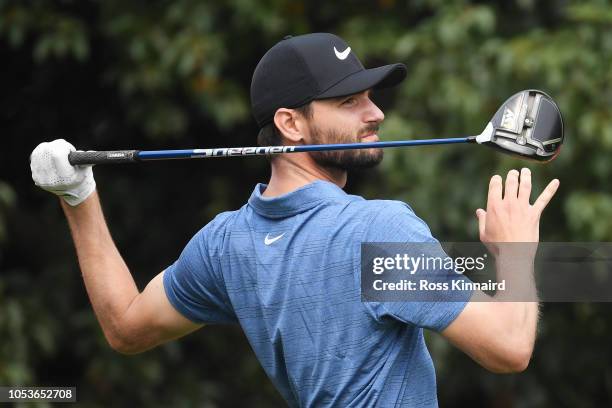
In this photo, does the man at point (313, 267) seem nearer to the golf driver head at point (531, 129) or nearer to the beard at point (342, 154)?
the beard at point (342, 154)

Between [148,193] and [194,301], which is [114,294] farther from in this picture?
[148,193]

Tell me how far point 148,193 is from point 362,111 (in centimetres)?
465

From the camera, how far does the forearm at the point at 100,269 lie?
3.42 m

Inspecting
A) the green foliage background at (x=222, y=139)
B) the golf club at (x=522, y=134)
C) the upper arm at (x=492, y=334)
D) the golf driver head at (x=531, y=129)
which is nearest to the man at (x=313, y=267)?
the upper arm at (x=492, y=334)

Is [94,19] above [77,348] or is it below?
above

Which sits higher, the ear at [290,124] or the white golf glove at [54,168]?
the ear at [290,124]

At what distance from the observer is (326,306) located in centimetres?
291

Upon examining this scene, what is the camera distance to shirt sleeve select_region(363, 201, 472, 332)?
2.75 meters

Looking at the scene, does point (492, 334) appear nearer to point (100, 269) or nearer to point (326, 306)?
point (326, 306)

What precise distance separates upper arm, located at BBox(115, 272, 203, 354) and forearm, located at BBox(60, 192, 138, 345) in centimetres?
2

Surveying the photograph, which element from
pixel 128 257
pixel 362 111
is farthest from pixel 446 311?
pixel 128 257

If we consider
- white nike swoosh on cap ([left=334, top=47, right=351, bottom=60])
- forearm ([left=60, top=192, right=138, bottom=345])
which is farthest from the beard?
forearm ([left=60, top=192, right=138, bottom=345])

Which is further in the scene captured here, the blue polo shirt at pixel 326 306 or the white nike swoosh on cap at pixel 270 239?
the white nike swoosh on cap at pixel 270 239

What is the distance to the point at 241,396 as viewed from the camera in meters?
7.78
